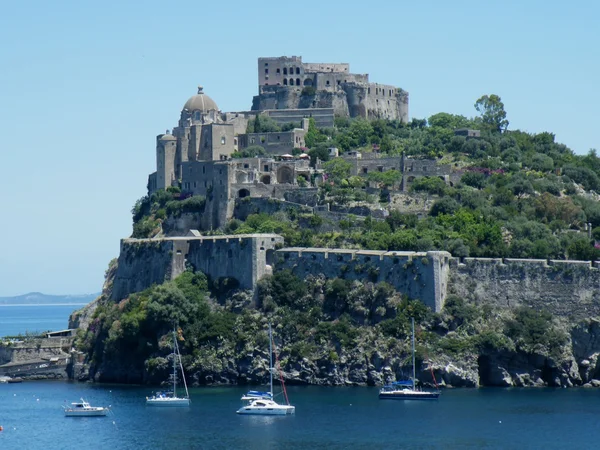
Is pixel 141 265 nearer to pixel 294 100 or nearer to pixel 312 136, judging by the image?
pixel 312 136

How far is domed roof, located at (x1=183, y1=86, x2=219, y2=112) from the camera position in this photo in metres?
96.9

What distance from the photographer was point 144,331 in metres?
71.6

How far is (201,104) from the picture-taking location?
97.1 m

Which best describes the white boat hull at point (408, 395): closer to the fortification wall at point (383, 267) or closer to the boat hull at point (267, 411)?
the boat hull at point (267, 411)

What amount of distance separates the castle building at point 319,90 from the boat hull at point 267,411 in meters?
43.2

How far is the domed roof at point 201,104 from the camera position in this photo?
9694 cm

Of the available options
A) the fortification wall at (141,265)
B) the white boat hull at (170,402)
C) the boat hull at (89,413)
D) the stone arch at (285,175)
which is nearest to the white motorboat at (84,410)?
the boat hull at (89,413)

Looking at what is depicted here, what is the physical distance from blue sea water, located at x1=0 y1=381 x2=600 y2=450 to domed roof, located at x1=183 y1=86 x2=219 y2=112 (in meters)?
32.2

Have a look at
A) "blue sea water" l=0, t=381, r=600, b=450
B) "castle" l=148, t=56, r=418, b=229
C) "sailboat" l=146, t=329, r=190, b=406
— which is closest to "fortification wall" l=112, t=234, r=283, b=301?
"castle" l=148, t=56, r=418, b=229

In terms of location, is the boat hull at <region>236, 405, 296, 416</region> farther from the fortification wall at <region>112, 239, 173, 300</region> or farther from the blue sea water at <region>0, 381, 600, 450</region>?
the fortification wall at <region>112, 239, 173, 300</region>

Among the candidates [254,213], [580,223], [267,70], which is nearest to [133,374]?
[254,213]

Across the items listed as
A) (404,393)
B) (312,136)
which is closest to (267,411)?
(404,393)

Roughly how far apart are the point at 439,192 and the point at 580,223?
27.3ft

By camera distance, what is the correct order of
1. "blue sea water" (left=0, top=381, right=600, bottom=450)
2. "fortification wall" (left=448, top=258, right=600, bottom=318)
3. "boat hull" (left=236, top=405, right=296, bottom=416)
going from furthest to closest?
1. "fortification wall" (left=448, top=258, right=600, bottom=318)
2. "boat hull" (left=236, top=405, right=296, bottom=416)
3. "blue sea water" (left=0, top=381, right=600, bottom=450)
